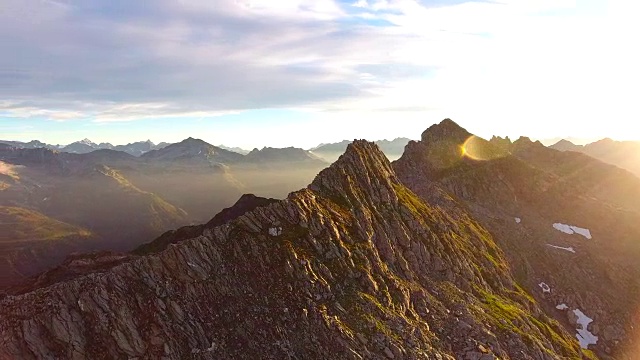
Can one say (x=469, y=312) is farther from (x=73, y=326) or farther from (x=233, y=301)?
(x=73, y=326)

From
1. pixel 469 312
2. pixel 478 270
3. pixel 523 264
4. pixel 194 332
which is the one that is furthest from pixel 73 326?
pixel 523 264

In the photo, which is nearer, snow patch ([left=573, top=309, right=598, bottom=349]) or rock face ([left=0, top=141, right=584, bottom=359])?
rock face ([left=0, top=141, right=584, bottom=359])

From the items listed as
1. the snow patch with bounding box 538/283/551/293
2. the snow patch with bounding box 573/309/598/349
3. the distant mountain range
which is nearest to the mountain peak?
the distant mountain range

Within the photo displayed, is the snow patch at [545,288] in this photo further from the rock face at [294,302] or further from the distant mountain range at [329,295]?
the rock face at [294,302]

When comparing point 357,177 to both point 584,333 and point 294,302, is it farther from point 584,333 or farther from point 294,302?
point 584,333

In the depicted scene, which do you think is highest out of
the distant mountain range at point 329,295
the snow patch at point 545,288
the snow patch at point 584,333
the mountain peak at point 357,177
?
the mountain peak at point 357,177

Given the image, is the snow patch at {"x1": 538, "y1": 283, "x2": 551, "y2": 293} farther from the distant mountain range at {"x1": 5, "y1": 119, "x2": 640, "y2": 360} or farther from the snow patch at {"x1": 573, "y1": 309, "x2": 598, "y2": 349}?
the snow patch at {"x1": 573, "y1": 309, "x2": 598, "y2": 349}

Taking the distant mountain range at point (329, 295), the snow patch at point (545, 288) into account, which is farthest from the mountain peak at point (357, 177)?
the snow patch at point (545, 288)
